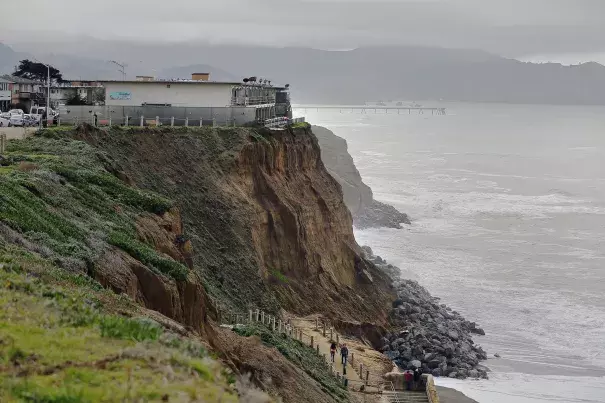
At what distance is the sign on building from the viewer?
161ft

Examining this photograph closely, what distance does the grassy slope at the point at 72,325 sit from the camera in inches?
357

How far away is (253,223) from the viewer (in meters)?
38.7

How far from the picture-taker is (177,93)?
49.2 m

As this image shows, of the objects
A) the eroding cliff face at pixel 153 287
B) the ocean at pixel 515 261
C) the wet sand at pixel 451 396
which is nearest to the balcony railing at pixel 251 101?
the ocean at pixel 515 261

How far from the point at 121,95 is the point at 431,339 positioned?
21982 mm

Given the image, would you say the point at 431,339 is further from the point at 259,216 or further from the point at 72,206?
the point at 72,206

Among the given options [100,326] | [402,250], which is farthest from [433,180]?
[100,326]

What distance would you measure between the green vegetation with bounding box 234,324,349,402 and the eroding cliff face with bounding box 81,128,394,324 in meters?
3.93

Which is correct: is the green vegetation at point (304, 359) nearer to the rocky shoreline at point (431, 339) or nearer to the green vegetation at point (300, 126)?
the rocky shoreline at point (431, 339)

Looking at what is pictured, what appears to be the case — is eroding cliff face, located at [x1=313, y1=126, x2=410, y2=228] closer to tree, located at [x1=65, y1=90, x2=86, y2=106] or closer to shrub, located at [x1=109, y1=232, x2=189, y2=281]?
tree, located at [x1=65, y1=90, x2=86, y2=106]

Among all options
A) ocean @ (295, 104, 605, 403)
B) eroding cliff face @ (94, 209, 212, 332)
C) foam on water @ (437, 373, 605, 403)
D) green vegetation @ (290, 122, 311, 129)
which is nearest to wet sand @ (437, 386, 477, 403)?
foam on water @ (437, 373, 605, 403)

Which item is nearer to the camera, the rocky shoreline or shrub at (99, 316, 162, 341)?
shrub at (99, 316, 162, 341)

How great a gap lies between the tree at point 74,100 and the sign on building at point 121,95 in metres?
1.60

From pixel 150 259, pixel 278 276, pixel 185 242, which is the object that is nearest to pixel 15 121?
pixel 278 276
